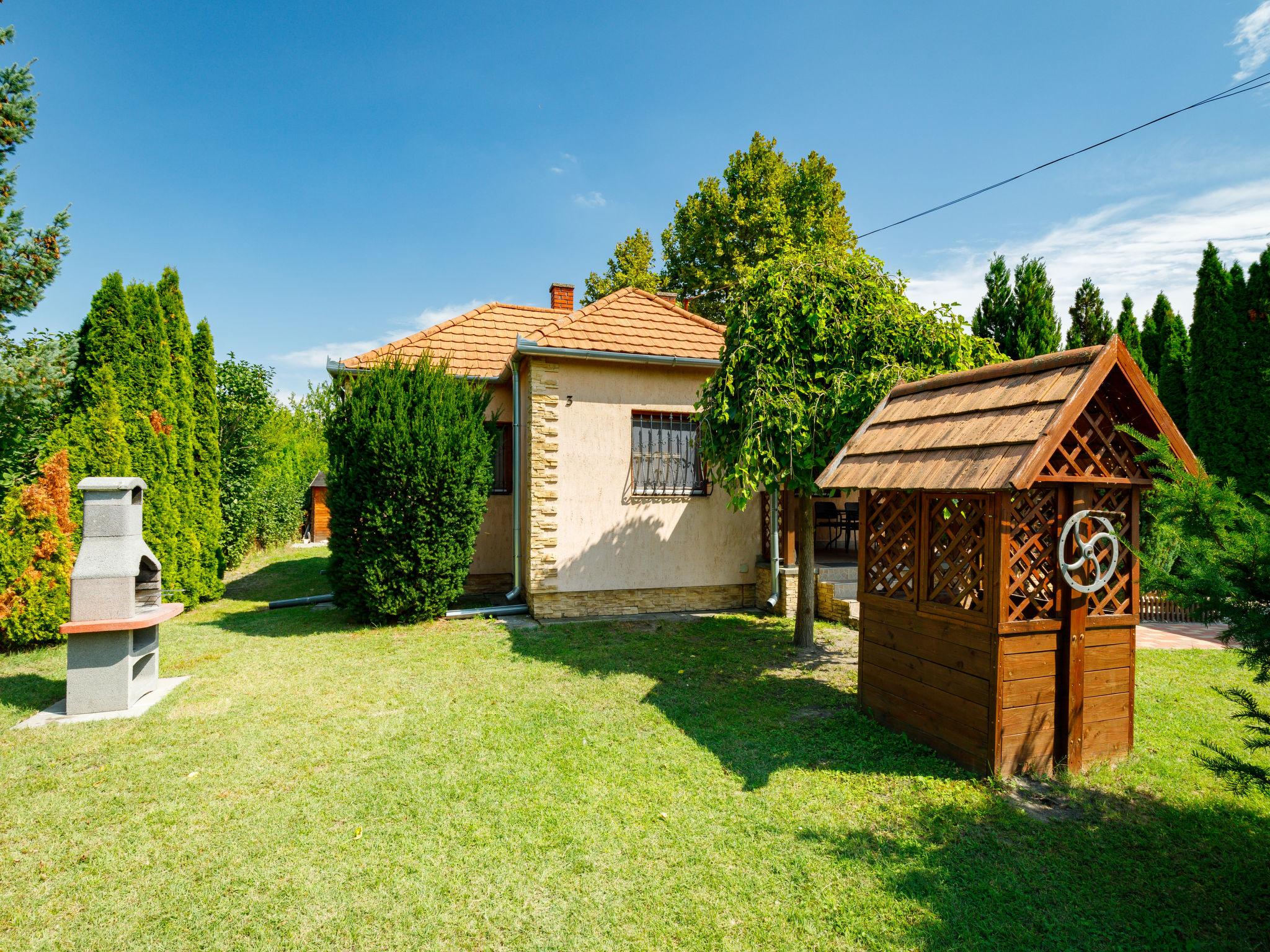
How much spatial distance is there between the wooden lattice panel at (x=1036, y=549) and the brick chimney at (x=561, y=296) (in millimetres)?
10840

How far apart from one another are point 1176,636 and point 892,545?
22.8ft

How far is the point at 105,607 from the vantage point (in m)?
5.15

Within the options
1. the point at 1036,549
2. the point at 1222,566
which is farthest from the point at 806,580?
the point at 1222,566

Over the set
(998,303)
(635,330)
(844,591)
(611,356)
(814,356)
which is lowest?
(844,591)

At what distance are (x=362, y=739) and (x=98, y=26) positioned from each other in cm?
1077

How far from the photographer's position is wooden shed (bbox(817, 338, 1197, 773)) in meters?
3.98

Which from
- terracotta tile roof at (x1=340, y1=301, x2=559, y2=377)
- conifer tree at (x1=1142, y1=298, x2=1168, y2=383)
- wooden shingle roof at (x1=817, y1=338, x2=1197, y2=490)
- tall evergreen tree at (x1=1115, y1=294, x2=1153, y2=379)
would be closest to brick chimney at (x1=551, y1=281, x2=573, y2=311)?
terracotta tile roof at (x1=340, y1=301, x2=559, y2=377)

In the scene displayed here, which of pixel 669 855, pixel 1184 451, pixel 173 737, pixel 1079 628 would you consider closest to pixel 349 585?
pixel 173 737

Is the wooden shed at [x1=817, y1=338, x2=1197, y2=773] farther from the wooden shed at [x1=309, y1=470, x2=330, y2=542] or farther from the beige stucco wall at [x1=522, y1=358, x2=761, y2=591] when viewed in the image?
the wooden shed at [x1=309, y1=470, x2=330, y2=542]

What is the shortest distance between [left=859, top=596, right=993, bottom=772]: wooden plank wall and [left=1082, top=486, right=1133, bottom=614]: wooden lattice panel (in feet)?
3.35

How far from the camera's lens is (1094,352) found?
13.0ft

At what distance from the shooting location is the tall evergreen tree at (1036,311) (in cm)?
1134

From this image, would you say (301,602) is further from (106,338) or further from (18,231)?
(18,231)

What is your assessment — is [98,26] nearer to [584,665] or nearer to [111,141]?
[111,141]
